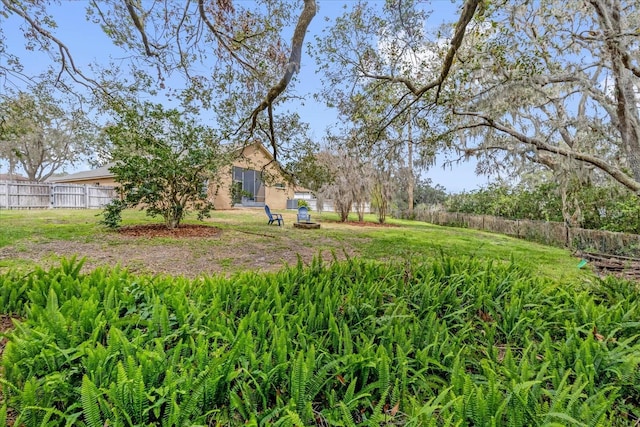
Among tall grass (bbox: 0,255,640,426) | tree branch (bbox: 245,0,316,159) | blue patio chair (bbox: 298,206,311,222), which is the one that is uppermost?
tree branch (bbox: 245,0,316,159)

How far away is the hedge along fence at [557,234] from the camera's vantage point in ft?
25.9

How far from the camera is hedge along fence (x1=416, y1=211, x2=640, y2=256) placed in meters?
7.89

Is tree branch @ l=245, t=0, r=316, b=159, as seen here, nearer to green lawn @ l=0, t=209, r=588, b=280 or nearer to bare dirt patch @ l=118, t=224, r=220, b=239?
green lawn @ l=0, t=209, r=588, b=280

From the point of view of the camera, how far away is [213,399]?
146cm

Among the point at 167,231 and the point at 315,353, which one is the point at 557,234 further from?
the point at 167,231

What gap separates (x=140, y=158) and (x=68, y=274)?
5445 millimetres

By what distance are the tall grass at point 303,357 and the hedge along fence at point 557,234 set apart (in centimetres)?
694

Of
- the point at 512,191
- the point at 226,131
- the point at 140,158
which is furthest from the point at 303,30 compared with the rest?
the point at 512,191

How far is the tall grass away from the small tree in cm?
518

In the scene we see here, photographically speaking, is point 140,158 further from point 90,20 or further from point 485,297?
point 485,297

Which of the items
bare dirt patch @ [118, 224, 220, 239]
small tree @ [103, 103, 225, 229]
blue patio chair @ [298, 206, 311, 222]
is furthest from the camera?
blue patio chair @ [298, 206, 311, 222]

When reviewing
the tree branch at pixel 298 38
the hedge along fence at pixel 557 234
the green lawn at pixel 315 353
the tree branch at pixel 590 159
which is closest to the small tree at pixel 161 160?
the tree branch at pixel 298 38

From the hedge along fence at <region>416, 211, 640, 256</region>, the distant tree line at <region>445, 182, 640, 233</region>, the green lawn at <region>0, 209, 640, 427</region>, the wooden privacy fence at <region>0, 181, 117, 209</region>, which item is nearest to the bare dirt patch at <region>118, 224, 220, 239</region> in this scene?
the green lawn at <region>0, 209, 640, 427</region>

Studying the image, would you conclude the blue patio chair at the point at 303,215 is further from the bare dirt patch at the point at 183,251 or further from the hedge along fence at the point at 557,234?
the hedge along fence at the point at 557,234
